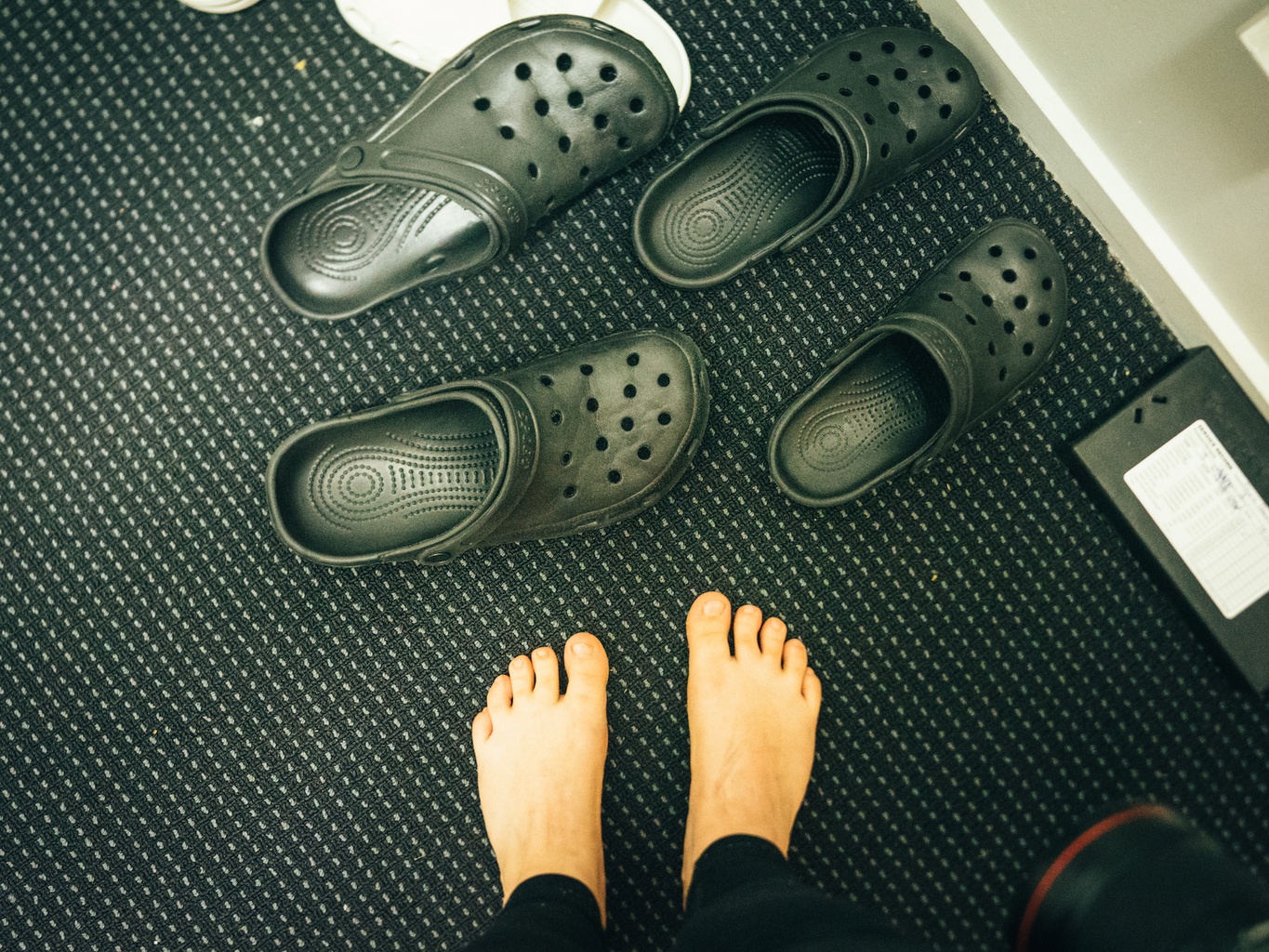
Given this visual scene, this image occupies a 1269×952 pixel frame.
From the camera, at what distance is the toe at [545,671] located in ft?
2.93

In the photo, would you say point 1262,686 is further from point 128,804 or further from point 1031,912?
point 128,804

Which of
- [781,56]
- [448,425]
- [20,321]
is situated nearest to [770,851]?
[448,425]

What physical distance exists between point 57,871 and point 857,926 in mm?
909

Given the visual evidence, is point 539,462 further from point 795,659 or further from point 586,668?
point 795,659

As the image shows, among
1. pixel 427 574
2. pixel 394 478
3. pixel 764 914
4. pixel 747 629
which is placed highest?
pixel 394 478

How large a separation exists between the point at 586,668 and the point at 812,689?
10.2 inches

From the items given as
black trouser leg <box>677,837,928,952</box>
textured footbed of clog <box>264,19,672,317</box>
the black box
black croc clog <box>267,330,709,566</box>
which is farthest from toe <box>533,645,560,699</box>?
the black box

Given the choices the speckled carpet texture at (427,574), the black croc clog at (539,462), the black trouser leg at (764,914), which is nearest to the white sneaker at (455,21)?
the speckled carpet texture at (427,574)

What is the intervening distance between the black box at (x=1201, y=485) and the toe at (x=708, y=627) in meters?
0.44

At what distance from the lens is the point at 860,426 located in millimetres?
872

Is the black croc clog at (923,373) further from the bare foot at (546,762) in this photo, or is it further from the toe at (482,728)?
the toe at (482,728)

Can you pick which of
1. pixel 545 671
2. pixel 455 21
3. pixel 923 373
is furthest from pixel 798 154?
pixel 545 671

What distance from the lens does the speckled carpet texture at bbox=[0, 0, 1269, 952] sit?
891 mm

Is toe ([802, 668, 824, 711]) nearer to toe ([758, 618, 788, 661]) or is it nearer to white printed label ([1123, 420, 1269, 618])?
toe ([758, 618, 788, 661])
